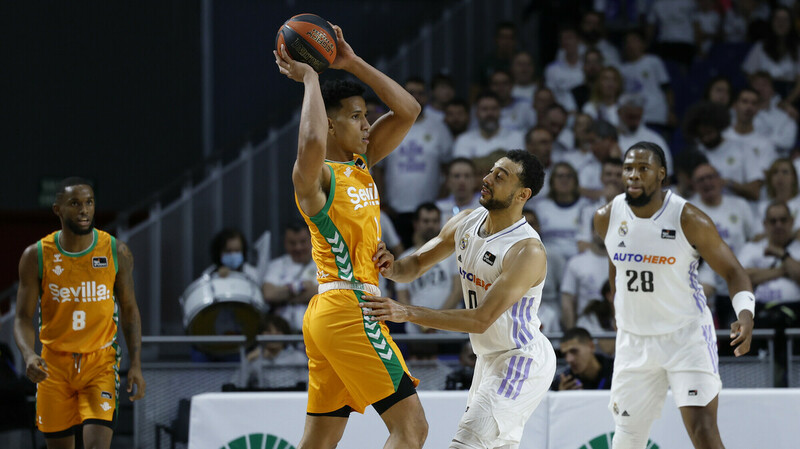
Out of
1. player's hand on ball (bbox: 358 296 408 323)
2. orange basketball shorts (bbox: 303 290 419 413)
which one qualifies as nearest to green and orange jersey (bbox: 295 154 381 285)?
orange basketball shorts (bbox: 303 290 419 413)

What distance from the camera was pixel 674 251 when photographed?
20.2 ft

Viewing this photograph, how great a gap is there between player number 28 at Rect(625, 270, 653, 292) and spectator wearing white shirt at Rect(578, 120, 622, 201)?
3920mm

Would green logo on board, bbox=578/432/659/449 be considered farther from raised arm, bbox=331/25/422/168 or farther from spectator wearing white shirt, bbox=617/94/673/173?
spectator wearing white shirt, bbox=617/94/673/173

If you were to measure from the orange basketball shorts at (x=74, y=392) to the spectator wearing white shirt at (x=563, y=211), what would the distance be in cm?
476

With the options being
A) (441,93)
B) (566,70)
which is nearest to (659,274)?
(441,93)

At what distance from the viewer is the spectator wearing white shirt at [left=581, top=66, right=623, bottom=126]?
11.1 meters

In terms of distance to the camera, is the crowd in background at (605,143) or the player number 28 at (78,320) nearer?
the player number 28 at (78,320)

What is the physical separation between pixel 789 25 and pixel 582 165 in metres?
3.70

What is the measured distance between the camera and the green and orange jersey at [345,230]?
4.94 m

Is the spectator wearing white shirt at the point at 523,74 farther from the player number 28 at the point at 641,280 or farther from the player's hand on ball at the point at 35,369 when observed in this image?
the player's hand on ball at the point at 35,369

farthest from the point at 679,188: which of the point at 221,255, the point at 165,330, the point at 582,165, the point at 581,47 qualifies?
the point at 165,330

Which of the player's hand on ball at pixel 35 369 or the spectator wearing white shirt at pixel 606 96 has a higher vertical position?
the spectator wearing white shirt at pixel 606 96

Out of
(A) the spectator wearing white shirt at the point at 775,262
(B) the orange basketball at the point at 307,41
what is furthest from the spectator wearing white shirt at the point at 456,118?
(B) the orange basketball at the point at 307,41

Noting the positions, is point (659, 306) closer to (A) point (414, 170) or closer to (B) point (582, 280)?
(B) point (582, 280)
